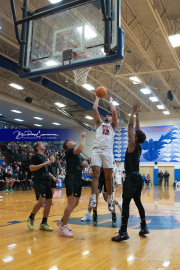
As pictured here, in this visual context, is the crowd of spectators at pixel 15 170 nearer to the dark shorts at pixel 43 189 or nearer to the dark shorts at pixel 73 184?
the dark shorts at pixel 43 189

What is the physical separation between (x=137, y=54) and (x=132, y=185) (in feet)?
42.6

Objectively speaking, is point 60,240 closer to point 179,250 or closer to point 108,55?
point 179,250

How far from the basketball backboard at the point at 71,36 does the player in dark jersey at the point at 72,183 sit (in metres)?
1.54

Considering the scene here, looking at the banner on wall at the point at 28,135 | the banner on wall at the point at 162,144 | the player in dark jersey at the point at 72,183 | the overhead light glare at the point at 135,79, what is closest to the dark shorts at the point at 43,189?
the player in dark jersey at the point at 72,183

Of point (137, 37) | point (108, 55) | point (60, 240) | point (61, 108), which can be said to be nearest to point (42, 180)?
point (60, 240)

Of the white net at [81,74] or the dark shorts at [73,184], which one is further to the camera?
the white net at [81,74]

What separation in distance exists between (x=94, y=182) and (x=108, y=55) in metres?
2.47

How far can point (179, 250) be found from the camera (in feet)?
11.2

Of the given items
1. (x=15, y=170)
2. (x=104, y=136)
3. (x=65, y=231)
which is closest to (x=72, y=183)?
(x=65, y=231)

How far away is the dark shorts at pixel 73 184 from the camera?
4.32m

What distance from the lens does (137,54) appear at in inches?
607

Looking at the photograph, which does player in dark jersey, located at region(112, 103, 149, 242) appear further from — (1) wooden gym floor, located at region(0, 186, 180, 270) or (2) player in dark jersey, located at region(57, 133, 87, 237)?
(2) player in dark jersey, located at region(57, 133, 87, 237)

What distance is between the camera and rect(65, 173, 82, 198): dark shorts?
4.32 metres

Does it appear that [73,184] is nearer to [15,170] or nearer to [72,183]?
[72,183]
